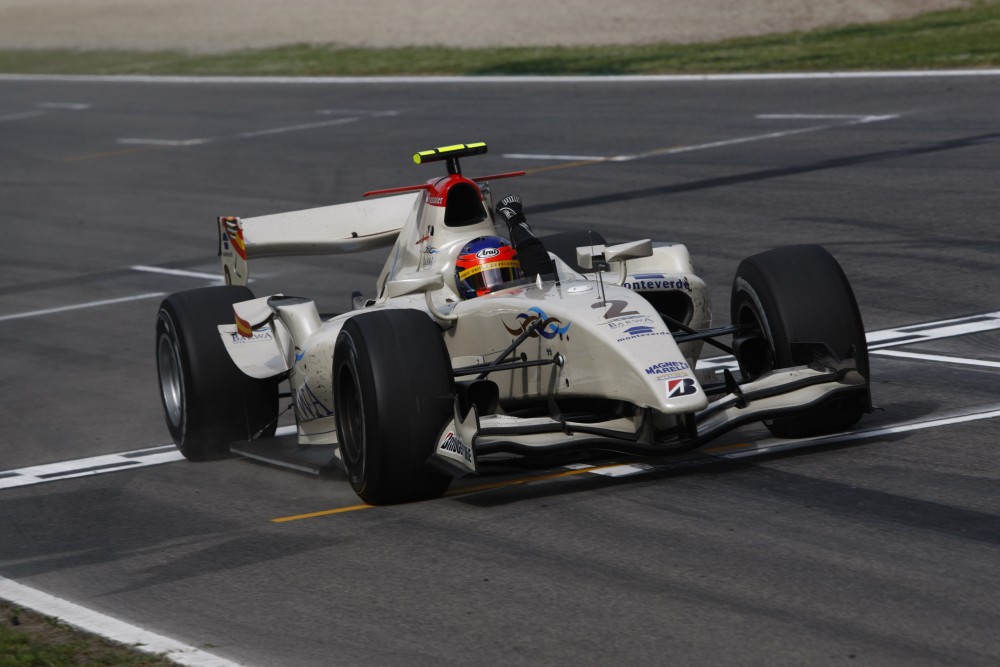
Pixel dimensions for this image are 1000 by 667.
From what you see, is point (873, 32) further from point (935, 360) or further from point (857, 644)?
point (857, 644)

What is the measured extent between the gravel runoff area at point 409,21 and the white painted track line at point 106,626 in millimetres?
29442

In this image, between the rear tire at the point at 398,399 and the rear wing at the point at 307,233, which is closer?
the rear tire at the point at 398,399

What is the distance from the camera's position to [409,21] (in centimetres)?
4600

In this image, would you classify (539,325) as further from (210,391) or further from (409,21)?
(409,21)

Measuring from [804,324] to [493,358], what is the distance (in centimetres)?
155

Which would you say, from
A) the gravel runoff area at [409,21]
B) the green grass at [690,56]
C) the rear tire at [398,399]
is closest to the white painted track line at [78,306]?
the rear tire at [398,399]

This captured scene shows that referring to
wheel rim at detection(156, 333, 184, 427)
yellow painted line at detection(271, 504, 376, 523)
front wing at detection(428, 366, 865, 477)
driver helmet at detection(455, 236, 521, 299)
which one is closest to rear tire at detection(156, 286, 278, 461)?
wheel rim at detection(156, 333, 184, 427)

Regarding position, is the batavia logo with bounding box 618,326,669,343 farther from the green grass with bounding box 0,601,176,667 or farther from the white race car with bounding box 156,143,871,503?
the green grass with bounding box 0,601,176,667

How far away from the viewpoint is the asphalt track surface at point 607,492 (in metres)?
5.97

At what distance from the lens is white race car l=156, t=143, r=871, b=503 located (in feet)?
25.0

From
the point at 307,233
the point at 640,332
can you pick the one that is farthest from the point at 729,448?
the point at 307,233

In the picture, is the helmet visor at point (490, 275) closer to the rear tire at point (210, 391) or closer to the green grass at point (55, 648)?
the rear tire at point (210, 391)

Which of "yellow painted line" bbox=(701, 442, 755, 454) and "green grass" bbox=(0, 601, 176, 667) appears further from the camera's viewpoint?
"yellow painted line" bbox=(701, 442, 755, 454)

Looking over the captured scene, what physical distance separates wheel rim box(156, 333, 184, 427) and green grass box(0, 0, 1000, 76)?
→ 732 inches
